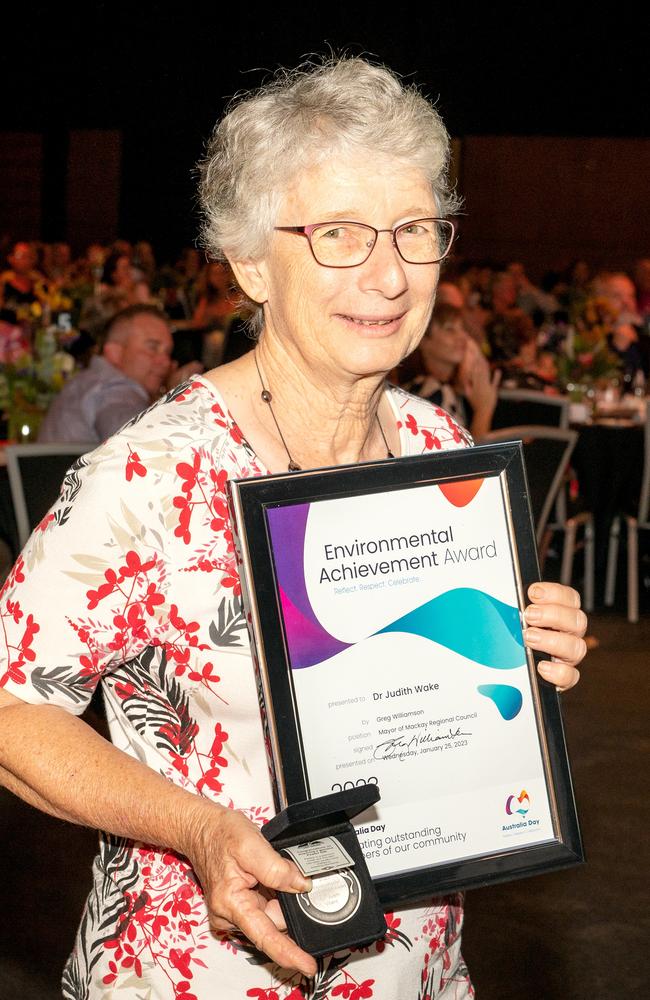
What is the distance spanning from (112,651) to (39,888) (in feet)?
9.76

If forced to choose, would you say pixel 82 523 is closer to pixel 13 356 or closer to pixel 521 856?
pixel 521 856

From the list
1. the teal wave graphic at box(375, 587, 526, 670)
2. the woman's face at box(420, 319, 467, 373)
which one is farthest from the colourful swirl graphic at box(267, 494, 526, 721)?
the woman's face at box(420, 319, 467, 373)

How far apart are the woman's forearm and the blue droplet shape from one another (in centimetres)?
34

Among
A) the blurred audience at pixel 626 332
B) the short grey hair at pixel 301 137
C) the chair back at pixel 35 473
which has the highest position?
the blurred audience at pixel 626 332

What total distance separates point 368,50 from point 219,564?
39.6 feet

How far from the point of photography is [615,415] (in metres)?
7.34

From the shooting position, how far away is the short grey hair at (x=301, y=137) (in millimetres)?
1385

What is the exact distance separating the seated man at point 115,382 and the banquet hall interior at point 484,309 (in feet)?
0.17

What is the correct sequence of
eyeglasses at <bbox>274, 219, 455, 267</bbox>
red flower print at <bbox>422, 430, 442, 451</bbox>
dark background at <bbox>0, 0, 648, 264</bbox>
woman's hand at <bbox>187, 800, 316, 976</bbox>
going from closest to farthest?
woman's hand at <bbox>187, 800, 316, 976</bbox> < eyeglasses at <bbox>274, 219, 455, 267</bbox> < red flower print at <bbox>422, 430, 442, 451</bbox> < dark background at <bbox>0, 0, 648, 264</bbox>

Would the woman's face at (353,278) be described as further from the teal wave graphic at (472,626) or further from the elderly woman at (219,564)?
the teal wave graphic at (472,626)

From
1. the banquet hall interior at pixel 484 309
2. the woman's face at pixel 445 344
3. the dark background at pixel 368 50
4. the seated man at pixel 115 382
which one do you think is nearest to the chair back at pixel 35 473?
the banquet hall interior at pixel 484 309

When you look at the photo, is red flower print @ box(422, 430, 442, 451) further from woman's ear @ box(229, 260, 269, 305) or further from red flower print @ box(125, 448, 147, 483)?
red flower print @ box(125, 448, 147, 483)

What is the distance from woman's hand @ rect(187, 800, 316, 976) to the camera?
1.05 metres
